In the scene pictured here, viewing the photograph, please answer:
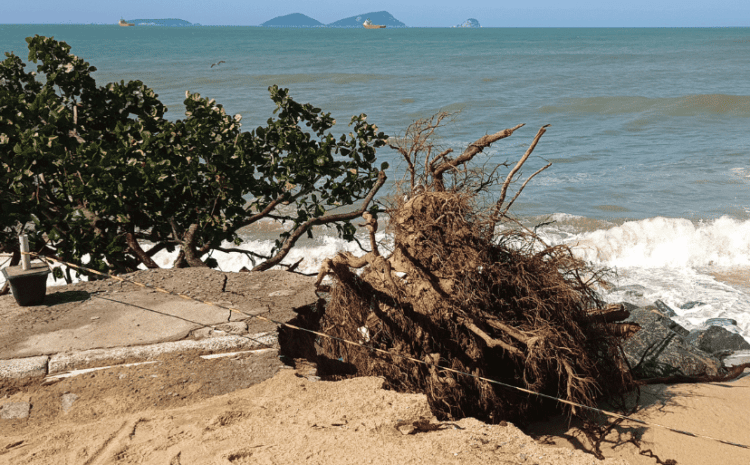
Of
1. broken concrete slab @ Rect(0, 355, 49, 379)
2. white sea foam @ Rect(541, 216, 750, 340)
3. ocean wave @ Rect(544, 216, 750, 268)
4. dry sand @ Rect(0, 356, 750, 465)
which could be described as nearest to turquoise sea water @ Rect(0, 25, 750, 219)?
ocean wave @ Rect(544, 216, 750, 268)

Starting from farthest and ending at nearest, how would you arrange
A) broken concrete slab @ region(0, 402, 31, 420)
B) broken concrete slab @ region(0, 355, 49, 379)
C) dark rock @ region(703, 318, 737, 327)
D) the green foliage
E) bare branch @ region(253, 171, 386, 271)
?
dark rock @ region(703, 318, 737, 327)
bare branch @ region(253, 171, 386, 271)
the green foliage
broken concrete slab @ region(0, 355, 49, 379)
broken concrete slab @ region(0, 402, 31, 420)

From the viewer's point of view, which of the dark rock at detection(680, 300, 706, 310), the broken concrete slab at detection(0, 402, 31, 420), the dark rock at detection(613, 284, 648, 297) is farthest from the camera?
the dark rock at detection(613, 284, 648, 297)

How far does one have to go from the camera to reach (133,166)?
5.21 m

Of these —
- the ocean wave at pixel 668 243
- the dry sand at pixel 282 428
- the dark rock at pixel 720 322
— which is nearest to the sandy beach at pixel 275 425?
the dry sand at pixel 282 428

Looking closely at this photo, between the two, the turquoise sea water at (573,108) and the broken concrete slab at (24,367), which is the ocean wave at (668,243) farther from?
the broken concrete slab at (24,367)

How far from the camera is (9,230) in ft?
19.7

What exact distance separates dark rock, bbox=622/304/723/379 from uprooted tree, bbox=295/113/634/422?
111cm

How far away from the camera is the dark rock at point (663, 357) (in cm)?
547

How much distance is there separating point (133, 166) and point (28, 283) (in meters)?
1.24

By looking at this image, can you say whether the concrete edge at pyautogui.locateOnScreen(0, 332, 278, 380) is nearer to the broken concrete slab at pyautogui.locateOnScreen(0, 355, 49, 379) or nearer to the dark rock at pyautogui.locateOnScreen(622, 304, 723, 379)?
the broken concrete slab at pyautogui.locateOnScreen(0, 355, 49, 379)

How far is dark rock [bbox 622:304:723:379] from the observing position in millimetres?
5469

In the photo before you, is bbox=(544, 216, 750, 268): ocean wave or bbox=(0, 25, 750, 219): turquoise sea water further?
bbox=(0, 25, 750, 219): turquoise sea water

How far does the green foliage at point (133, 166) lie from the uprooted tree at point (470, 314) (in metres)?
1.66

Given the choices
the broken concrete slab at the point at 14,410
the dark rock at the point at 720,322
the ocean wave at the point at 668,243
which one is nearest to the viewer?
the broken concrete slab at the point at 14,410
